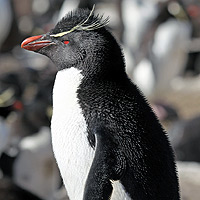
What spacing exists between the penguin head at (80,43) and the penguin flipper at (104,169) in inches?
12.3

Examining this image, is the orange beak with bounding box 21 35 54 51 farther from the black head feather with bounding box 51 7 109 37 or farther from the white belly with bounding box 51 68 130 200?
the white belly with bounding box 51 68 130 200

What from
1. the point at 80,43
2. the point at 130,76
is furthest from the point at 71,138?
the point at 130,76

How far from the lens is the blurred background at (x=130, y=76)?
4.24 m

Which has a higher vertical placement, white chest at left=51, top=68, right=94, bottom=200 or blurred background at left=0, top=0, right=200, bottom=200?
white chest at left=51, top=68, right=94, bottom=200

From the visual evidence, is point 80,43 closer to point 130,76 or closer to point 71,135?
point 71,135

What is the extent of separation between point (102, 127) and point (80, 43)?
1.17 feet

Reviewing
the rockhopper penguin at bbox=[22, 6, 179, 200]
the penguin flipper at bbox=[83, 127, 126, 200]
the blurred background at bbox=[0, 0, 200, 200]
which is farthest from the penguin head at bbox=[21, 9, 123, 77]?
the blurred background at bbox=[0, 0, 200, 200]

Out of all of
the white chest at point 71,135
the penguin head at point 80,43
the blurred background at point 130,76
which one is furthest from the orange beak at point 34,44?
the blurred background at point 130,76

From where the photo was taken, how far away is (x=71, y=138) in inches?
87.4

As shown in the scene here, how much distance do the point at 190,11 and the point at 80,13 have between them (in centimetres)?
596

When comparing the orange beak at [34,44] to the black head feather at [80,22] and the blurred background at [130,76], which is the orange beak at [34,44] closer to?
the black head feather at [80,22]

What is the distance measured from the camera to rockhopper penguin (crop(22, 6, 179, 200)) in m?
2.11

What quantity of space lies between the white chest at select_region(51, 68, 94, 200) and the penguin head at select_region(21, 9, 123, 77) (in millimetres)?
55

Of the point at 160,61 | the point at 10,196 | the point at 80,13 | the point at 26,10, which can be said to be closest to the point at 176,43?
the point at 160,61
